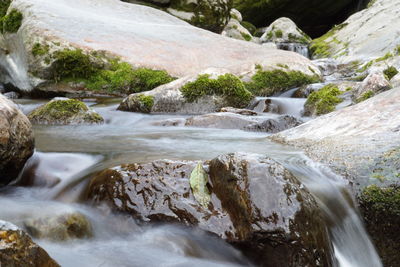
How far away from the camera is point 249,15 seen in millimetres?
29953

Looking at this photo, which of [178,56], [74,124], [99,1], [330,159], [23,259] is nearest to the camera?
[23,259]

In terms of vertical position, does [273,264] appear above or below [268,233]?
below

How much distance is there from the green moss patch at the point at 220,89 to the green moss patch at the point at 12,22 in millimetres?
5228

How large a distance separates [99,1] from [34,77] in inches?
242

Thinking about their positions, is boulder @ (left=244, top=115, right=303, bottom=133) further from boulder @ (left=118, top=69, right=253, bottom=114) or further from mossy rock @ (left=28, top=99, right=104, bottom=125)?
mossy rock @ (left=28, top=99, right=104, bottom=125)

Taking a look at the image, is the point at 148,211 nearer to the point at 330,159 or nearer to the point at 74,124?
the point at 330,159

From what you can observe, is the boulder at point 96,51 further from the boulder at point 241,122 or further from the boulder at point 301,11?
the boulder at point 301,11

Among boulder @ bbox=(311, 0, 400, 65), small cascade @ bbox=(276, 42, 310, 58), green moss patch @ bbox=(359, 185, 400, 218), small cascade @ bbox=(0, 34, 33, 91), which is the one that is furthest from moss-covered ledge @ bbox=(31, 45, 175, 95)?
small cascade @ bbox=(276, 42, 310, 58)

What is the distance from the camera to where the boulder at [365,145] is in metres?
2.72

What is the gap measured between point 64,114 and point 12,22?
5027 mm

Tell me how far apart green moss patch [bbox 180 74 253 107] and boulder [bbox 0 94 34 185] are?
429 centimetres

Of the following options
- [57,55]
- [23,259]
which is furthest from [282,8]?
[23,259]

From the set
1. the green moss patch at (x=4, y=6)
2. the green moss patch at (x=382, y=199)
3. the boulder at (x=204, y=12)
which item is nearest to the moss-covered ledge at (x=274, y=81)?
the green moss patch at (x=382, y=199)

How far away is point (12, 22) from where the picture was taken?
989cm
